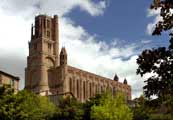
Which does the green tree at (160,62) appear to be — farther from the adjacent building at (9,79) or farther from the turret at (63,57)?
the turret at (63,57)

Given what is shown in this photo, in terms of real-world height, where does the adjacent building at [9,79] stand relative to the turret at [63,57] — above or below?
below

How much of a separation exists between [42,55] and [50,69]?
6.26 m

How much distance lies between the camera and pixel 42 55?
185 meters

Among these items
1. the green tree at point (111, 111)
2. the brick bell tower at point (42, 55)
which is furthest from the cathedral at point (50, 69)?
the green tree at point (111, 111)

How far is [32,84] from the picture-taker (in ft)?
597

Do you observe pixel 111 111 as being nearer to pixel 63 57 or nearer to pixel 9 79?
pixel 9 79

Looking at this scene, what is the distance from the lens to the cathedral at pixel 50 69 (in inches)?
7106

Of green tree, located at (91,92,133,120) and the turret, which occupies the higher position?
the turret

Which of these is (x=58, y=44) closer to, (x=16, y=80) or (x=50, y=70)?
(x=50, y=70)

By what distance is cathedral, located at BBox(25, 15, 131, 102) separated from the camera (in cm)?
18050

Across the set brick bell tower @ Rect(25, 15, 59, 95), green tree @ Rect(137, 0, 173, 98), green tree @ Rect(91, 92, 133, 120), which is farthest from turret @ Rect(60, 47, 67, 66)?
green tree @ Rect(137, 0, 173, 98)

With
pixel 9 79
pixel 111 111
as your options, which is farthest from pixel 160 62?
pixel 9 79

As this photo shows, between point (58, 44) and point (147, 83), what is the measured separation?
18040cm

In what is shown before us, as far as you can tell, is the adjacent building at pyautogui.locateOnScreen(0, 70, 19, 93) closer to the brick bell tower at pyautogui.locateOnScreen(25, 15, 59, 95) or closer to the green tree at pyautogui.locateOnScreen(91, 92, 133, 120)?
the green tree at pyautogui.locateOnScreen(91, 92, 133, 120)
